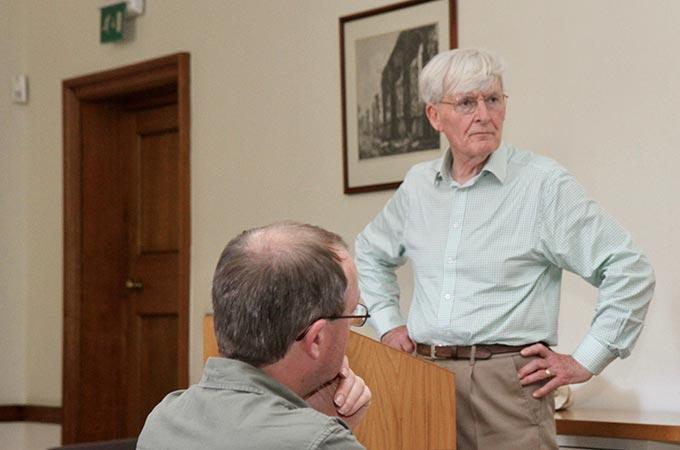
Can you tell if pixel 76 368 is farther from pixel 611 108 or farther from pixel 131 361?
pixel 611 108

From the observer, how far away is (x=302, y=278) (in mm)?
1559

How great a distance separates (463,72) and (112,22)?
3.28 metres

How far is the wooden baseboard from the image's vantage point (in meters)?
6.41

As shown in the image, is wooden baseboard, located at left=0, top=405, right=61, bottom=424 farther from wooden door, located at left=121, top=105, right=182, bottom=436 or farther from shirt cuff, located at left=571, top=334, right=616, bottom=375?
shirt cuff, located at left=571, top=334, right=616, bottom=375

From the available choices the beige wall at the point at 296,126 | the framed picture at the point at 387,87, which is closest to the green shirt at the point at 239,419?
the beige wall at the point at 296,126

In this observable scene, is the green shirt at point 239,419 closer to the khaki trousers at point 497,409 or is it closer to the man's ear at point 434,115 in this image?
the khaki trousers at point 497,409

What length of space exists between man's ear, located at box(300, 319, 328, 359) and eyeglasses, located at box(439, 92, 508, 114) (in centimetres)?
169

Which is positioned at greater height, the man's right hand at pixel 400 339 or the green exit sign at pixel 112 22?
the green exit sign at pixel 112 22

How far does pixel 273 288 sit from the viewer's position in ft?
5.11

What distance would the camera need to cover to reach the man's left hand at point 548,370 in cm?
300

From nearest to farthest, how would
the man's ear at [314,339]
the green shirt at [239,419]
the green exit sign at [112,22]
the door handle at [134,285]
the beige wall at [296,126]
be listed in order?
the green shirt at [239,419], the man's ear at [314,339], the beige wall at [296,126], the green exit sign at [112,22], the door handle at [134,285]

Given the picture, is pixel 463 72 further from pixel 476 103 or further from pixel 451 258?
pixel 451 258

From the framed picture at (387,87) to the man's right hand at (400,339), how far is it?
1325mm

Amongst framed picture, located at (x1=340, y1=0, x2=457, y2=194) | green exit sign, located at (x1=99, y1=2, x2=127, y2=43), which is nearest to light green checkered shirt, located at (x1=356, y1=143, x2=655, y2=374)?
framed picture, located at (x1=340, y1=0, x2=457, y2=194)
